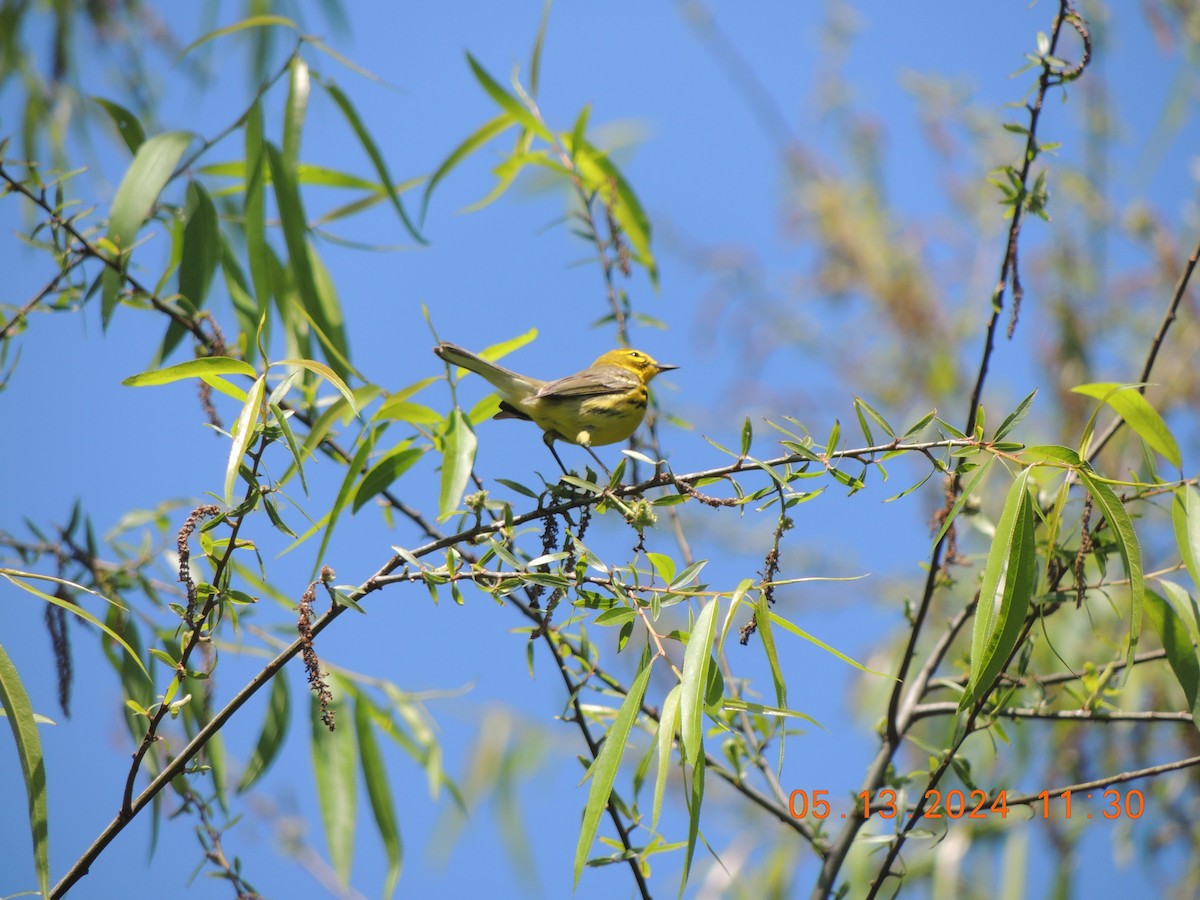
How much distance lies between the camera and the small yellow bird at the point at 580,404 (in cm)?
293

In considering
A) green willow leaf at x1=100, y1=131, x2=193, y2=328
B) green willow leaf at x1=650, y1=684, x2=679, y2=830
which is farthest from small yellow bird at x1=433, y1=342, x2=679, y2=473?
green willow leaf at x1=650, y1=684, x2=679, y2=830

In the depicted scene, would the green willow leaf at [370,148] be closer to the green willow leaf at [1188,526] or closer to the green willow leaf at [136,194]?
the green willow leaf at [136,194]

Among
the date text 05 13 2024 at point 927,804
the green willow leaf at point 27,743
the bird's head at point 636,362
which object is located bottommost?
the green willow leaf at point 27,743

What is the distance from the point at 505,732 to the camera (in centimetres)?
471

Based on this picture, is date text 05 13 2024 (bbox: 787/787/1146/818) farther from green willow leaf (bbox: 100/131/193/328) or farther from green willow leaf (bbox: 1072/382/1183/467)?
green willow leaf (bbox: 100/131/193/328)

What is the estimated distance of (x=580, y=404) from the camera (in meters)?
3.03

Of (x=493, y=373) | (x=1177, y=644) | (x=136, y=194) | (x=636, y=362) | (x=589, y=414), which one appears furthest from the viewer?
(x=636, y=362)

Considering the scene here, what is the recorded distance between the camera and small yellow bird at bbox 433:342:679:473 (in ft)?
9.60

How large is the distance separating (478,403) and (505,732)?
2.82 m

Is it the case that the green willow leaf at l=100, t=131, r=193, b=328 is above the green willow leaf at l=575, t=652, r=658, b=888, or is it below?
above

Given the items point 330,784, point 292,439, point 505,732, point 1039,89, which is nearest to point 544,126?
point 1039,89

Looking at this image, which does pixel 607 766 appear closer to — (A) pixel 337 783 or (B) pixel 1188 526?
(B) pixel 1188 526

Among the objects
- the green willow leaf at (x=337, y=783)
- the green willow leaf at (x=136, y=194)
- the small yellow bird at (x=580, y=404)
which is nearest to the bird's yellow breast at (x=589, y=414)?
the small yellow bird at (x=580, y=404)

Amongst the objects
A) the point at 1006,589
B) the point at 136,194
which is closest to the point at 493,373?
the point at 136,194
